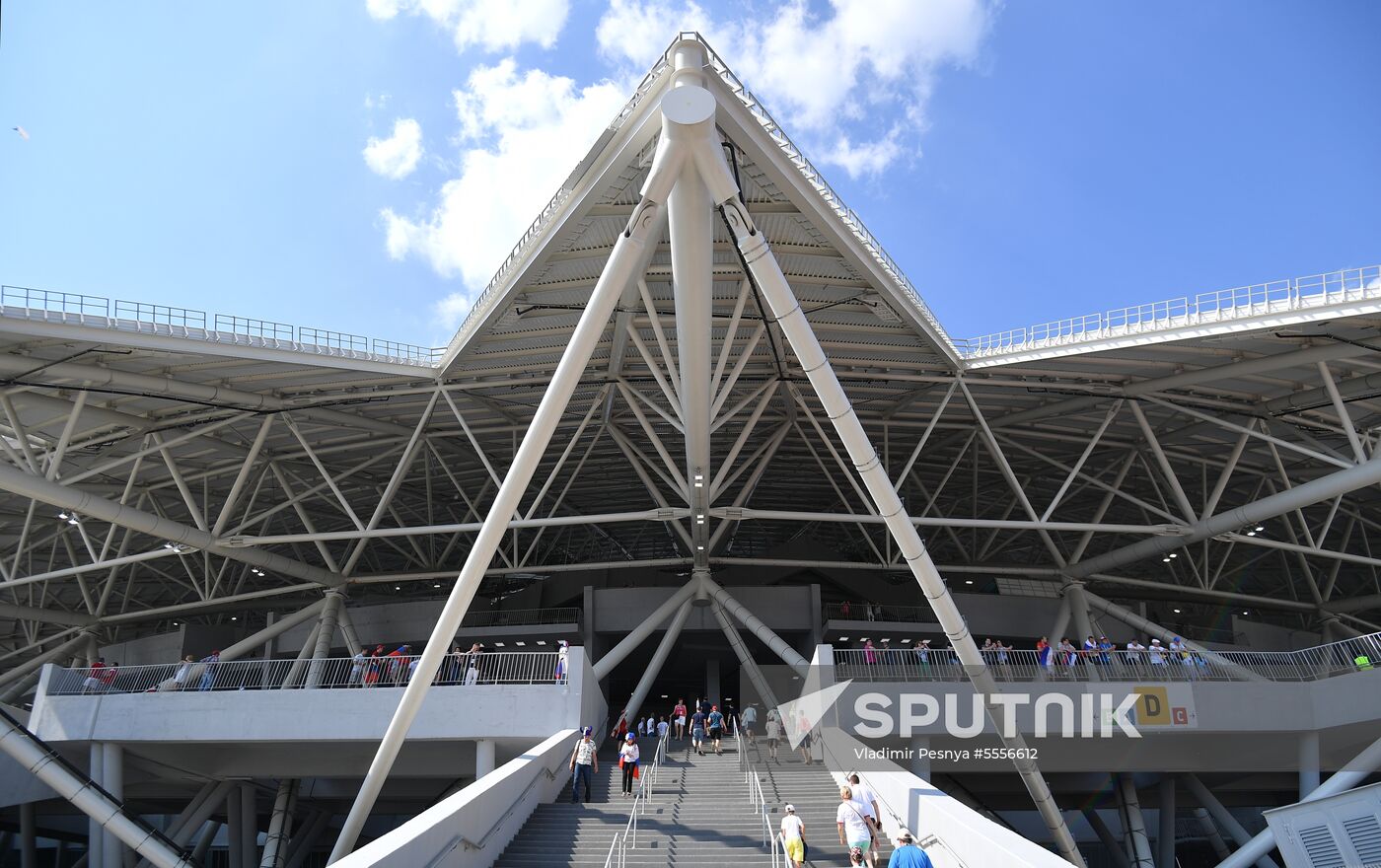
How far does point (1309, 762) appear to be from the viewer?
29031 mm

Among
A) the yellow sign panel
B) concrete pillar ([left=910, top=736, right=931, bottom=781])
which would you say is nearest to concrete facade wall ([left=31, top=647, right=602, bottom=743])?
concrete pillar ([left=910, top=736, right=931, bottom=781])

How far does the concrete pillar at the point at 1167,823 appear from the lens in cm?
3978

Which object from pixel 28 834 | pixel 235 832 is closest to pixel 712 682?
pixel 235 832

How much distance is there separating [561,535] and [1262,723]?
46294 mm

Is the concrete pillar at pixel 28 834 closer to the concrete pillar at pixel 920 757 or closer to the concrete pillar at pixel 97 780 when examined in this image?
the concrete pillar at pixel 97 780

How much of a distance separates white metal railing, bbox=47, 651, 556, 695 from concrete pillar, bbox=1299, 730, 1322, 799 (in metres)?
23.3

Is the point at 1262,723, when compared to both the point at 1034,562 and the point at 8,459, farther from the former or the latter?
the point at 8,459

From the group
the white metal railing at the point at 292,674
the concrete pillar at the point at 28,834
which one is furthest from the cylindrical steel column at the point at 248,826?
the white metal railing at the point at 292,674

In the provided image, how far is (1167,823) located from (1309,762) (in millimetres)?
13655

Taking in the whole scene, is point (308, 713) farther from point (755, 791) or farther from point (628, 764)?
point (755, 791)

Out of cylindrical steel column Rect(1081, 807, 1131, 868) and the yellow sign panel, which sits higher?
the yellow sign panel

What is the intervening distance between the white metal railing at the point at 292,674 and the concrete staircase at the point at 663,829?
640 cm

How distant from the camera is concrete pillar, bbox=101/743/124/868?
28281mm

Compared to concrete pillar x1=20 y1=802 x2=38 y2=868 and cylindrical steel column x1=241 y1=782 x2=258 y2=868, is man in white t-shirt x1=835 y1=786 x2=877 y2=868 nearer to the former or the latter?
cylindrical steel column x1=241 y1=782 x2=258 y2=868
